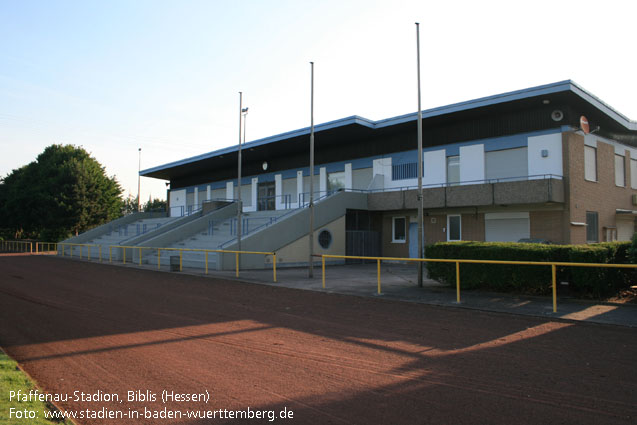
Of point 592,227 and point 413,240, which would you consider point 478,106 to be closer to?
point 413,240

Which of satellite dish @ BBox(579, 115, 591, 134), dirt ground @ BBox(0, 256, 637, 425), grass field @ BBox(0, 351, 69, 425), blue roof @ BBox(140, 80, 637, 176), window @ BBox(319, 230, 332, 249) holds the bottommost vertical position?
dirt ground @ BBox(0, 256, 637, 425)

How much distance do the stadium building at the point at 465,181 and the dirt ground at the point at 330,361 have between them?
39.3 ft

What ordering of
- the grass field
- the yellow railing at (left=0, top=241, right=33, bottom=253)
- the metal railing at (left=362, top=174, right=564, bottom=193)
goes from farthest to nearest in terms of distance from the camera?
1. the yellow railing at (left=0, top=241, right=33, bottom=253)
2. the metal railing at (left=362, top=174, right=564, bottom=193)
3. the grass field

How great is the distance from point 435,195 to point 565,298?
42.2ft

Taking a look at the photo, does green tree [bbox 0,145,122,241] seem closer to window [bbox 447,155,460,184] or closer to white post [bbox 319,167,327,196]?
white post [bbox 319,167,327,196]

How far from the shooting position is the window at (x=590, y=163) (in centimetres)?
2338

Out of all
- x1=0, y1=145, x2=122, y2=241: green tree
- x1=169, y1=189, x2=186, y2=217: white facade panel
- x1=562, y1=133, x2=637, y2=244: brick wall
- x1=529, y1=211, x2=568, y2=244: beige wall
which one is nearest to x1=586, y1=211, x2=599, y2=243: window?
x1=562, y1=133, x2=637, y2=244: brick wall

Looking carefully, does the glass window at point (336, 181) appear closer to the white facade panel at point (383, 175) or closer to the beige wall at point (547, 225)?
the white facade panel at point (383, 175)

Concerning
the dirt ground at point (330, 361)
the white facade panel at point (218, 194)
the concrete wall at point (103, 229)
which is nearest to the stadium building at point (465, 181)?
the white facade panel at point (218, 194)

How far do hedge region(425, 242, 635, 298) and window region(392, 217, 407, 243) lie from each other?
45.2 feet

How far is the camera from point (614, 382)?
5.69 m

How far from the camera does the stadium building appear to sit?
22000 mm

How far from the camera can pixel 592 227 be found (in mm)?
23625

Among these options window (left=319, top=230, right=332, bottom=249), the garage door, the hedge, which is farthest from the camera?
window (left=319, top=230, right=332, bottom=249)
